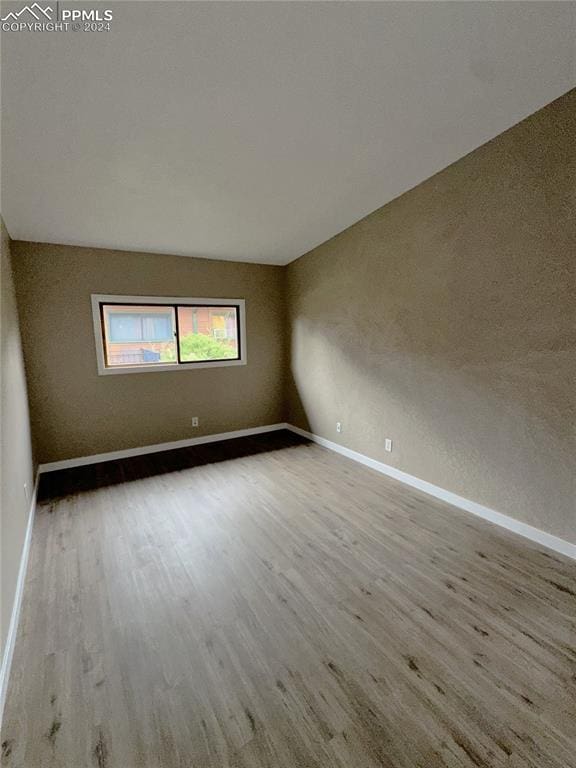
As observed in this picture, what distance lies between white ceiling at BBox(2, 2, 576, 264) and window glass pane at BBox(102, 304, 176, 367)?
113 centimetres

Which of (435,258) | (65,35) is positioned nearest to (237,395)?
(435,258)

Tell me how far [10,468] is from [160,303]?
8.20 feet

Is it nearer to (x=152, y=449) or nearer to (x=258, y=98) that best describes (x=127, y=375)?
(x=152, y=449)

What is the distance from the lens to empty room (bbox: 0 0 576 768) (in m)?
1.29

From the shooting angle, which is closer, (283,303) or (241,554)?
(241,554)

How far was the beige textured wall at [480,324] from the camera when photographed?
206cm

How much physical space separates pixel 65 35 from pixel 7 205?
1.65m

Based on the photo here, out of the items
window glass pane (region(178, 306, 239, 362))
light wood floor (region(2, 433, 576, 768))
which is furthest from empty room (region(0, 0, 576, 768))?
window glass pane (region(178, 306, 239, 362))

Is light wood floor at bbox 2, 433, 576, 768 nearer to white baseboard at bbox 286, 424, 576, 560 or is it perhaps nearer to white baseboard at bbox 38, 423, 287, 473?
white baseboard at bbox 286, 424, 576, 560

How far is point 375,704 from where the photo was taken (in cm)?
127

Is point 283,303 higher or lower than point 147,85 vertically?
lower

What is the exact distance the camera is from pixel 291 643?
1.54m

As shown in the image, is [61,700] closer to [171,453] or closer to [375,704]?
[375,704]

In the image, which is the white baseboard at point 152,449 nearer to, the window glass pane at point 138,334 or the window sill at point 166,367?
the window sill at point 166,367
